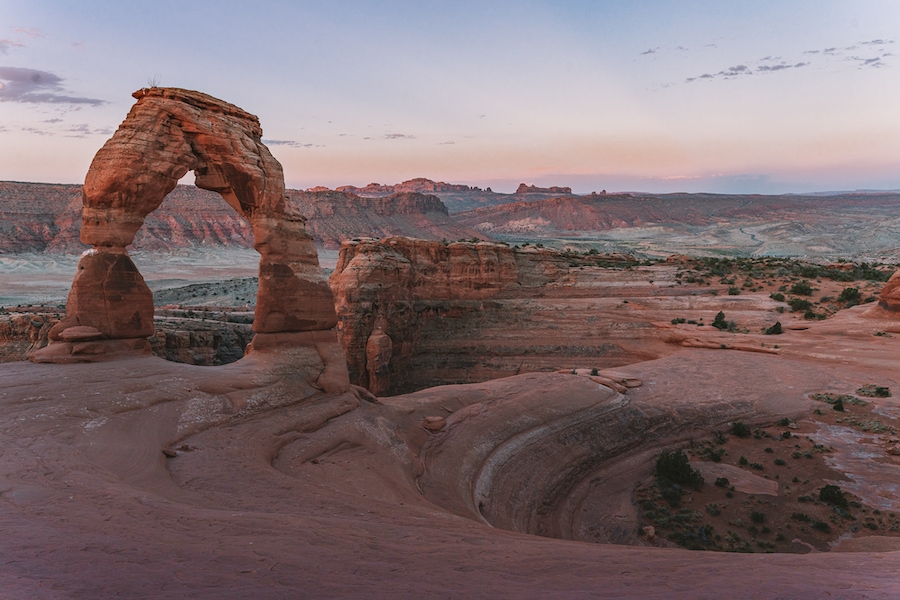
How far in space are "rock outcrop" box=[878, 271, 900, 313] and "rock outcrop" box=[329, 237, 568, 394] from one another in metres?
17.1

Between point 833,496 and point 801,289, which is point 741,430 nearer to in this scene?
point 833,496

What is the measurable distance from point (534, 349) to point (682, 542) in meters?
18.3

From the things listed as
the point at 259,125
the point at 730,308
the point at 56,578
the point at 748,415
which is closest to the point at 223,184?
the point at 259,125

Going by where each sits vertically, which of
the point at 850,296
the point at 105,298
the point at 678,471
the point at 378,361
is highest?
the point at 105,298

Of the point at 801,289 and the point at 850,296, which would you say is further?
the point at 801,289

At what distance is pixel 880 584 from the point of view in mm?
5652

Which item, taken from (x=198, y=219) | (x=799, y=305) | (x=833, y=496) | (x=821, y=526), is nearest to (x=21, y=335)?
(x=821, y=526)

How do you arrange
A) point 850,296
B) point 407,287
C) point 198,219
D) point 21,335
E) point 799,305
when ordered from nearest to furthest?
point 21,335
point 799,305
point 850,296
point 407,287
point 198,219

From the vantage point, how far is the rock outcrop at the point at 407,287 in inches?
1195

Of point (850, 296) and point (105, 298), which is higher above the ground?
point (105, 298)

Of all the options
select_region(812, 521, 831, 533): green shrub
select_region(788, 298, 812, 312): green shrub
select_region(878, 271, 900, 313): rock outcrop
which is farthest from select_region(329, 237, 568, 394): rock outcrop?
select_region(812, 521, 831, 533): green shrub

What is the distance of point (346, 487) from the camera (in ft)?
35.8

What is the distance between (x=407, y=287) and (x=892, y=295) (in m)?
25.2

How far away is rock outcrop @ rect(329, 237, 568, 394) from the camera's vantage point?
1195 inches
